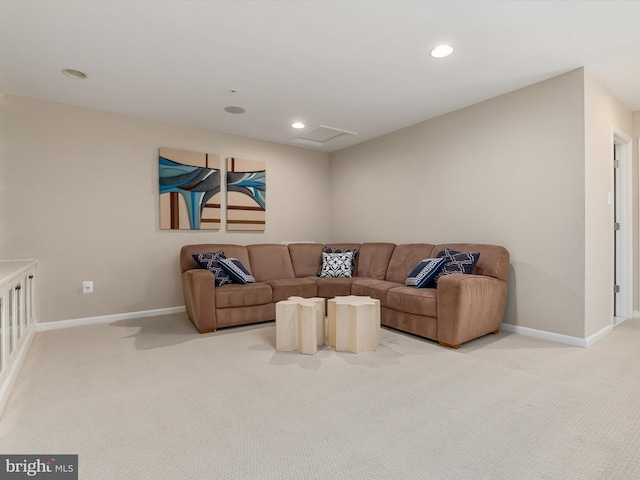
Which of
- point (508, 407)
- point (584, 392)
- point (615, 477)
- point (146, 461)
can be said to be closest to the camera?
point (615, 477)

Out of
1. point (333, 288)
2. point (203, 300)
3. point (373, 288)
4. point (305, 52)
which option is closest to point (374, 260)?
point (333, 288)

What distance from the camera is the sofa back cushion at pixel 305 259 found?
193 inches

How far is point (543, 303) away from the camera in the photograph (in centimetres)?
324

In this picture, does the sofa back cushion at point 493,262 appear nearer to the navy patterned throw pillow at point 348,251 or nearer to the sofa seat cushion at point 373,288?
the sofa seat cushion at point 373,288

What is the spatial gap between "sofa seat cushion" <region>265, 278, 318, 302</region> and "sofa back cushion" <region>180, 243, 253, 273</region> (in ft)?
Result: 1.70

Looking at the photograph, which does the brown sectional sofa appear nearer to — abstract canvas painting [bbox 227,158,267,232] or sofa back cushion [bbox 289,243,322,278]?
sofa back cushion [bbox 289,243,322,278]

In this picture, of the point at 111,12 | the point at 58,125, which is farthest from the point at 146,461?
the point at 58,125

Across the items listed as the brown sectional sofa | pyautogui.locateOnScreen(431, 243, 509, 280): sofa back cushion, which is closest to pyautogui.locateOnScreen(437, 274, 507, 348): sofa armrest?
the brown sectional sofa

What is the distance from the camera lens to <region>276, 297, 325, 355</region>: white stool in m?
2.85

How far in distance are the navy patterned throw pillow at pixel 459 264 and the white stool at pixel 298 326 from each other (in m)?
1.35

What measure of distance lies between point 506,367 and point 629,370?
883 millimetres

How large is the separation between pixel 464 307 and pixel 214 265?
8.83ft

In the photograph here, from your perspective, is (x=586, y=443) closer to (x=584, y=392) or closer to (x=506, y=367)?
(x=584, y=392)

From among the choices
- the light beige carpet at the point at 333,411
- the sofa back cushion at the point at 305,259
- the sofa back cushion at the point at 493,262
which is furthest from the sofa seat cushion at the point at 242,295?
the sofa back cushion at the point at 493,262
